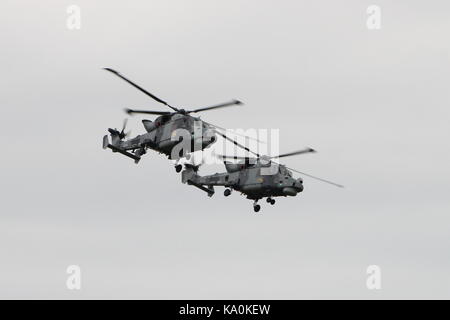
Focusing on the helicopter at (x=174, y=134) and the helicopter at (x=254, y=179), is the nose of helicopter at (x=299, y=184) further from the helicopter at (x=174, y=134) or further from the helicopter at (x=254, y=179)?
the helicopter at (x=174, y=134)

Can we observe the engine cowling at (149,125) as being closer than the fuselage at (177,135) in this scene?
No

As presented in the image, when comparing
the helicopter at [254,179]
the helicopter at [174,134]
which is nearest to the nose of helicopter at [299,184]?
the helicopter at [254,179]

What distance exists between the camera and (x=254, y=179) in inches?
5022

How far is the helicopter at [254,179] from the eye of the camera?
12550cm

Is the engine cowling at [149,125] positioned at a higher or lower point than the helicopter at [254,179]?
higher

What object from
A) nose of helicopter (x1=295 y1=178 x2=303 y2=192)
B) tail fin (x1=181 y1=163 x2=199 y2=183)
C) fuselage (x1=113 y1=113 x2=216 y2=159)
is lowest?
nose of helicopter (x1=295 y1=178 x2=303 y2=192)

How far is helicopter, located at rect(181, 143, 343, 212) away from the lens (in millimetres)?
125500

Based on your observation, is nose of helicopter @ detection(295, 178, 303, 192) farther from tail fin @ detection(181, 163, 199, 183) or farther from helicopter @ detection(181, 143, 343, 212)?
tail fin @ detection(181, 163, 199, 183)

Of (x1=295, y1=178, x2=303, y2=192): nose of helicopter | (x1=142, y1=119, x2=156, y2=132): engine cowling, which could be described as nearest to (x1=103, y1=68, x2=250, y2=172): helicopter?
(x1=142, y1=119, x2=156, y2=132): engine cowling

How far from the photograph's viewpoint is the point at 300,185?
126 m
